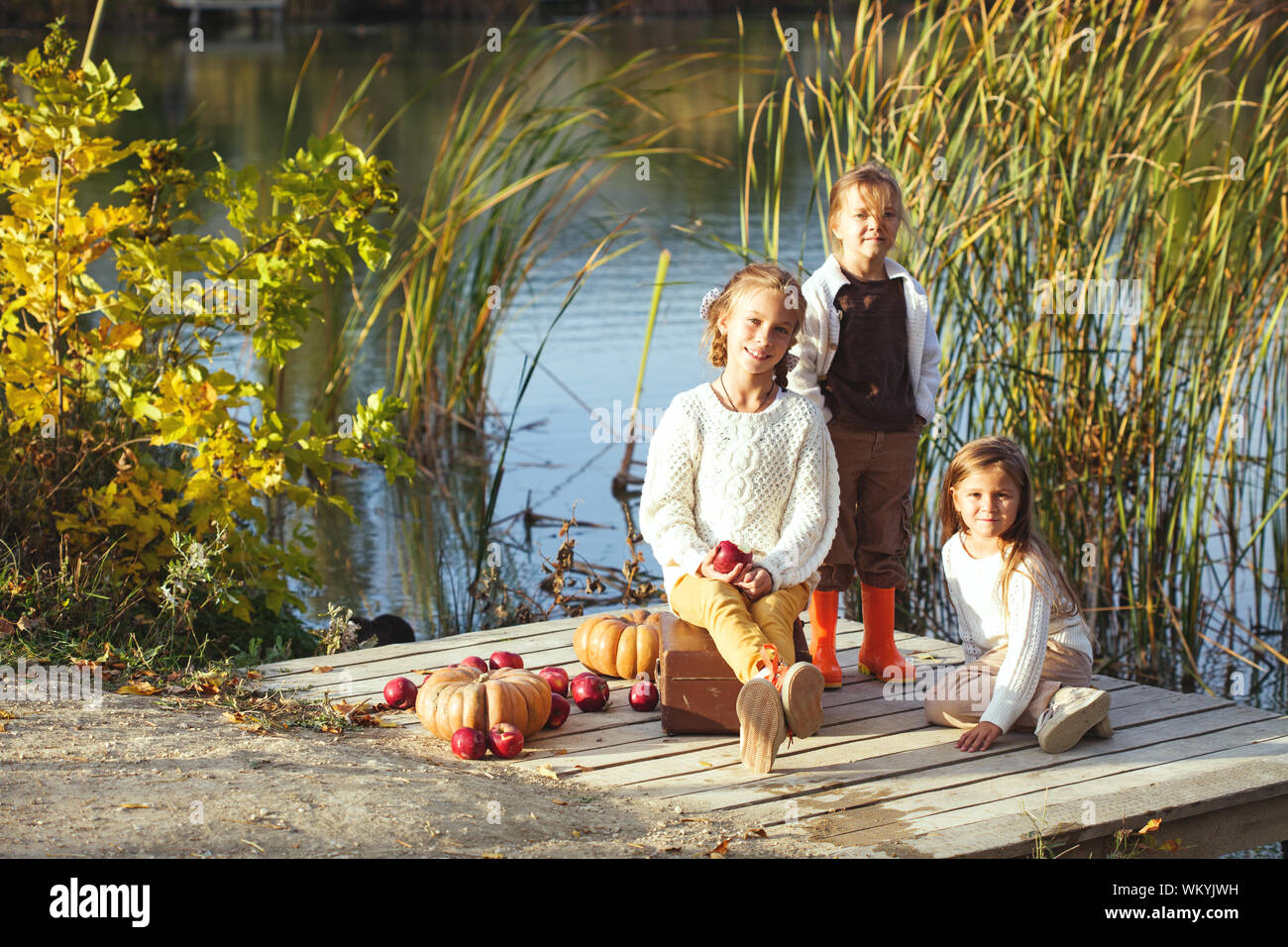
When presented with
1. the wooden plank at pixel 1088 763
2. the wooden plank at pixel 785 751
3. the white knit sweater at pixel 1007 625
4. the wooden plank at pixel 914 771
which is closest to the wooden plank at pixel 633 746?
the wooden plank at pixel 785 751

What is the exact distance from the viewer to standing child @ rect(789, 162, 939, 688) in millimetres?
3567

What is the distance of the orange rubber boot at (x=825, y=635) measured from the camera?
11.8 feet

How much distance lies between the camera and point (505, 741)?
315cm

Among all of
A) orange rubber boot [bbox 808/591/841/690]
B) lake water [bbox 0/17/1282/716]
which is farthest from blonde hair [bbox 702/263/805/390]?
lake water [bbox 0/17/1282/716]

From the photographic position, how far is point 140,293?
13.5 ft

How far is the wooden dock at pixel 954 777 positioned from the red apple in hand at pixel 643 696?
0.08 feet

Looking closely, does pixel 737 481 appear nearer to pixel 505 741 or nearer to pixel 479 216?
pixel 505 741

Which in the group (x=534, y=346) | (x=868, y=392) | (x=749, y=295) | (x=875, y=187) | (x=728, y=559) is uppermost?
(x=875, y=187)

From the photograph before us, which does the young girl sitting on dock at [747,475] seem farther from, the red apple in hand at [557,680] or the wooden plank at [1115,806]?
the wooden plank at [1115,806]

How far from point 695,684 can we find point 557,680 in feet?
1.32

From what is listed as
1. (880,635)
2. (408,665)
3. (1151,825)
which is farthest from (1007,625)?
(408,665)

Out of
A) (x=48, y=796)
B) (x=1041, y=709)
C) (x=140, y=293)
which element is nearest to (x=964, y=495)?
(x=1041, y=709)
